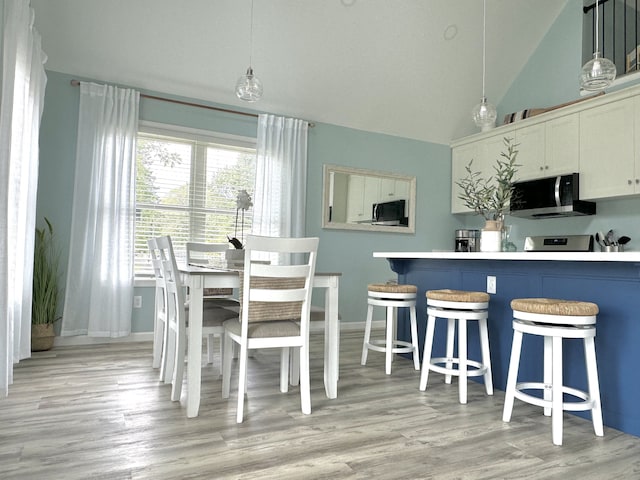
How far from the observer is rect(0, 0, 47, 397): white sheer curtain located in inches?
99.0

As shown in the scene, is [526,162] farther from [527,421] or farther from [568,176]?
[527,421]

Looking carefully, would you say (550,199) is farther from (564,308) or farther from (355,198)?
→ (564,308)

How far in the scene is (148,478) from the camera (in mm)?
1695

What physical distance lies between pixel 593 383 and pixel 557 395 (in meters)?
0.20

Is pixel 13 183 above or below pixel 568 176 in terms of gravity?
below

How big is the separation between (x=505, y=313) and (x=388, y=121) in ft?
10.7

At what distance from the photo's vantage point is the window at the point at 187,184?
4449mm

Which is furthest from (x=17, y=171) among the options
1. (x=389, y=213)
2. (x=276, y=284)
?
(x=389, y=213)

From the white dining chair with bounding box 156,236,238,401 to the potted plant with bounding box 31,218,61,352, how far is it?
1.51 meters

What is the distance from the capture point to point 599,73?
2.77 m

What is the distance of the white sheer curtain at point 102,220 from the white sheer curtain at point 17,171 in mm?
544

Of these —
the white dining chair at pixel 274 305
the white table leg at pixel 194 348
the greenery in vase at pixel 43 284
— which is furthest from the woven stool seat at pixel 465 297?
the greenery in vase at pixel 43 284

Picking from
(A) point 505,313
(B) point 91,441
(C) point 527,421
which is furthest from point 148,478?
(A) point 505,313

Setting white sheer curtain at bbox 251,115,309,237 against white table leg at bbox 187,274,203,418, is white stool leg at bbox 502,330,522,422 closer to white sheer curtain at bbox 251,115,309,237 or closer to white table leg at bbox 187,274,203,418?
white table leg at bbox 187,274,203,418
